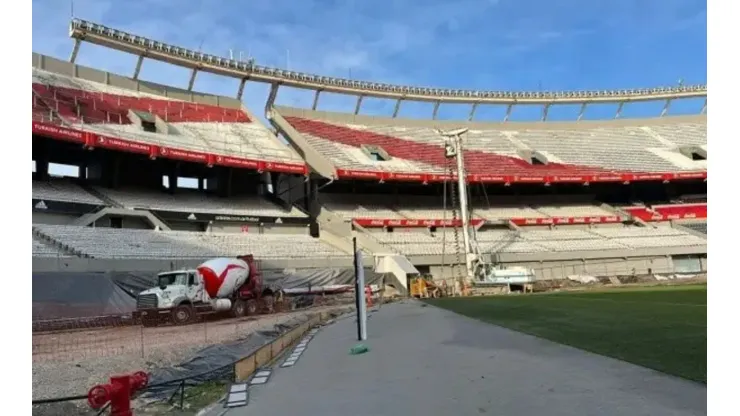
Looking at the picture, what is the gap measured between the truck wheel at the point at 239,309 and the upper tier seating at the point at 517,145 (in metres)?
19.7

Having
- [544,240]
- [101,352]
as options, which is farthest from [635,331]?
[544,240]

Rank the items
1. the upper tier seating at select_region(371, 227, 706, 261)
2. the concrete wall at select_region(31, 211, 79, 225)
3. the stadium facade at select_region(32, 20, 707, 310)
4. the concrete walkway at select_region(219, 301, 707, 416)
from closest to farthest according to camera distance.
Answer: the concrete walkway at select_region(219, 301, 707, 416) → the concrete wall at select_region(31, 211, 79, 225) → the stadium facade at select_region(32, 20, 707, 310) → the upper tier seating at select_region(371, 227, 706, 261)

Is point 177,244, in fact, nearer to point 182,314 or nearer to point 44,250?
point 44,250

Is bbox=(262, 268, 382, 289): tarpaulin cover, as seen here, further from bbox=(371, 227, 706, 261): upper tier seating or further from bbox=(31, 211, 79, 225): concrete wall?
bbox=(31, 211, 79, 225): concrete wall

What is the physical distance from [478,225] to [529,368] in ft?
128

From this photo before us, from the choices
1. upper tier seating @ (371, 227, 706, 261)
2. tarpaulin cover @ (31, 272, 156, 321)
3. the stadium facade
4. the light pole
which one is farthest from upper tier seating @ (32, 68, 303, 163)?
tarpaulin cover @ (31, 272, 156, 321)

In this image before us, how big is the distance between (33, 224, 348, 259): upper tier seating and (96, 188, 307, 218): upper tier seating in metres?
2.64

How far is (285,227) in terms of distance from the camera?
131ft

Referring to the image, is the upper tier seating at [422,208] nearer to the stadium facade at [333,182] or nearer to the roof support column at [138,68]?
the stadium facade at [333,182]

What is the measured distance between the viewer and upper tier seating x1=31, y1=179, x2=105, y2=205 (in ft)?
95.2

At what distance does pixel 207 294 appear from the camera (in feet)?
74.8

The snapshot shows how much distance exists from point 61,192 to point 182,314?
15.2 meters

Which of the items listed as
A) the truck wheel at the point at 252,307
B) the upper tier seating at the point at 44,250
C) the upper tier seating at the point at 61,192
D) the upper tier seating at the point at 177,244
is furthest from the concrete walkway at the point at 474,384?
the upper tier seating at the point at 61,192

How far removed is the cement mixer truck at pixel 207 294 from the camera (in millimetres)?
20375
